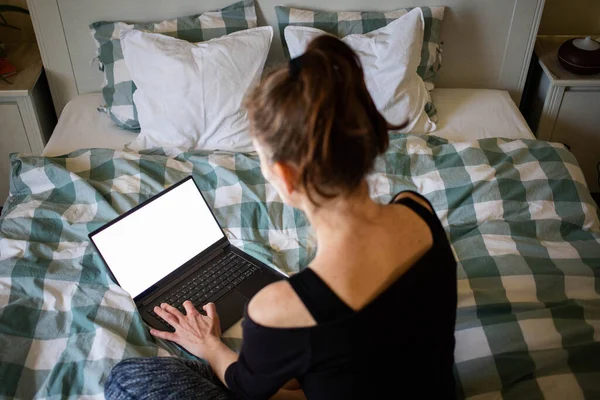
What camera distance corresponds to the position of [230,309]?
1.32m

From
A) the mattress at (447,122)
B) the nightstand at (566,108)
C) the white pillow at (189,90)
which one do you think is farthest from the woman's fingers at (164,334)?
the nightstand at (566,108)

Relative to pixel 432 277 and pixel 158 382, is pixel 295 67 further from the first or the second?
pixel 158 382

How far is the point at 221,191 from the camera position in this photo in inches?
65.9

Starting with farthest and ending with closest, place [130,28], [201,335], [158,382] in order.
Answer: [130,28] → [201,335] → [158,382]

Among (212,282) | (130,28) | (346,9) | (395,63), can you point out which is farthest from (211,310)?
(346,9)

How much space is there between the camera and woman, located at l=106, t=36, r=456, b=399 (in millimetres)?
789

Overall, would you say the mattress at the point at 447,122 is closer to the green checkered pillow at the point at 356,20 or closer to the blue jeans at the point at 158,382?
the green checkered pillow at the point at 356,20

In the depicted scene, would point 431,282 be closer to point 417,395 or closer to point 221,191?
point 417,395

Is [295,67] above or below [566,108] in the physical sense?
above

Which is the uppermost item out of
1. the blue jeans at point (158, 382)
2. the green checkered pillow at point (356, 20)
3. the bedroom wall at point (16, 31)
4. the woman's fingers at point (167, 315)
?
the green checkered pillow at point (356, 20)

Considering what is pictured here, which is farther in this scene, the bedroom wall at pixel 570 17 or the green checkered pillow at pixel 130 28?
the bedroom wall at pixel 570 17

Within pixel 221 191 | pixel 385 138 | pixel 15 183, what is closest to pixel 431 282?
pixel 385 138

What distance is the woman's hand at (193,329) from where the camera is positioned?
46.3 inches

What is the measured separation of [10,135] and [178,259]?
1149 millimetres
